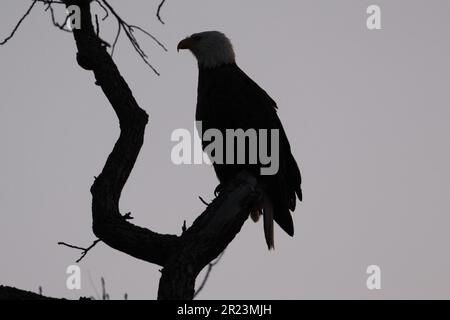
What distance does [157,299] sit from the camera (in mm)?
3184

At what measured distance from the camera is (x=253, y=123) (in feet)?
18.4

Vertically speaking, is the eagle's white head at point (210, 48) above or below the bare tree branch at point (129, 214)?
above

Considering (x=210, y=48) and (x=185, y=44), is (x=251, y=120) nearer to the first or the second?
(x=210, y=48)

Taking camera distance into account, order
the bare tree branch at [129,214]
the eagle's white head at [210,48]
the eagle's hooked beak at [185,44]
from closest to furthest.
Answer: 1. the bare tree branch at [129,214]
2. the eagle's white head at [210,48]
3. the eagle's hooked beak at [185,44]

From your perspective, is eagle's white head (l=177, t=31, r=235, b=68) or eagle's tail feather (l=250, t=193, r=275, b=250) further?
eagle's white head (l=177, t=31, r=235, b=68)

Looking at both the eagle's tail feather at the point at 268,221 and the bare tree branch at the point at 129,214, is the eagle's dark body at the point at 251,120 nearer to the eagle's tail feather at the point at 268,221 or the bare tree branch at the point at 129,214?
the eagle's tail feather at the point at 268,221

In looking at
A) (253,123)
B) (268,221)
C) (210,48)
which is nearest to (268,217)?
(268,221)

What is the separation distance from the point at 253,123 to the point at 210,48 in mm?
1238

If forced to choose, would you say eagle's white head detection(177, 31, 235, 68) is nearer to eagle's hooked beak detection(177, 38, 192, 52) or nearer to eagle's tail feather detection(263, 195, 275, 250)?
eagle's hooked beak detection(177, 38, 192, 52)

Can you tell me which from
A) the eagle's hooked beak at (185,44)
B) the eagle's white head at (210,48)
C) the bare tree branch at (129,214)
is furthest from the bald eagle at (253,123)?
the bare tree branch at (129,214)

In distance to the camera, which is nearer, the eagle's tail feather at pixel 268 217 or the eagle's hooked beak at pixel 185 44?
the eagle's tail feather at pixel 268 217

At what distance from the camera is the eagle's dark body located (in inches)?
210

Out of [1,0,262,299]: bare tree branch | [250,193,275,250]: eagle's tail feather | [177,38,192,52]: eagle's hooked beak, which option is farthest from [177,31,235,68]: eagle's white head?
[1,0,262,299]: bare tree branch

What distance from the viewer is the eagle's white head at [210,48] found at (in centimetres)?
639
